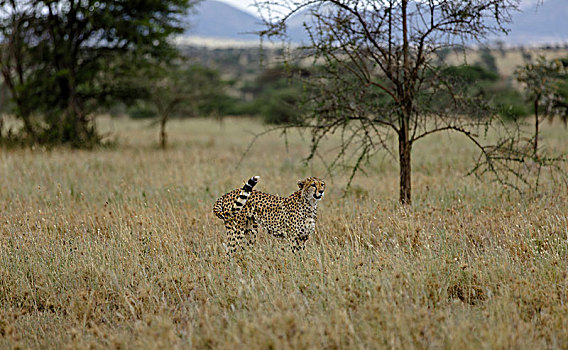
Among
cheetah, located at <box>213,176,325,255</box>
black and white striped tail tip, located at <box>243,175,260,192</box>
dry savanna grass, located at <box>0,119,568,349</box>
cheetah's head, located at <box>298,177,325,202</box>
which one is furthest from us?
cheetah, located at <box>213,176,325,255</box>

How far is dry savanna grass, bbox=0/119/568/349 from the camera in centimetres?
368

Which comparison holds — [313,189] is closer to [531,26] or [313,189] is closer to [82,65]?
[531,26]

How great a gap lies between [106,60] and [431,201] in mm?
12901

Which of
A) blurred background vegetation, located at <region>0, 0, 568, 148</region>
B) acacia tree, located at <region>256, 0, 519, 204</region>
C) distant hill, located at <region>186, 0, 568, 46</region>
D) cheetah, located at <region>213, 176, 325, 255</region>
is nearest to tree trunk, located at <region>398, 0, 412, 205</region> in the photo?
acacia tree, located at <region>256, 0, 519, 204</region>

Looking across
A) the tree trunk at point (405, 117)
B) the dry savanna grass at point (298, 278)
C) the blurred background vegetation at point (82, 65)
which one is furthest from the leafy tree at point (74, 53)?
the tree trunk at point (405, 117)

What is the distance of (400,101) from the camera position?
23.6 feet

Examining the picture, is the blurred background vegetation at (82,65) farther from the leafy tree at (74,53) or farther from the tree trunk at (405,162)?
the tree trunk at (405,162)

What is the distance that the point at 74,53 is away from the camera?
53.7 feet

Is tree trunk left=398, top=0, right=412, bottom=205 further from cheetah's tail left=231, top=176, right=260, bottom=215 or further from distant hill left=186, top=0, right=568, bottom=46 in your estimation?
cheetah's tail left=231, top=176, right=260, bottom=215

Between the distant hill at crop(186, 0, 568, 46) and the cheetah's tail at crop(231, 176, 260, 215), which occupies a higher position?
the distant hill at crop(186, 0, 568, 46)

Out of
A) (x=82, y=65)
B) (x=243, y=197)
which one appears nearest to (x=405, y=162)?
(x=243, y=197)

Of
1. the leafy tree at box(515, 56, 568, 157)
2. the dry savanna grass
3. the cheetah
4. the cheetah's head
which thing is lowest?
the dry savanna grass

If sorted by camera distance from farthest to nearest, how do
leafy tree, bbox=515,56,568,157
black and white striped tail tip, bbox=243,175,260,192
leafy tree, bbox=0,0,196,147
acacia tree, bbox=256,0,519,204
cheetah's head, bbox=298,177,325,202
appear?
leafy tree, bbox=0,0,196,147 → leafy tree, bbox=515,56,568,157 → acacia tree, bbox=256,0,519,204 → cheetah's head, bbox=298,177,325,202 → black and white striped tail tip, bbox=243,175,260,192

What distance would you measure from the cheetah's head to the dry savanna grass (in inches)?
20.8
